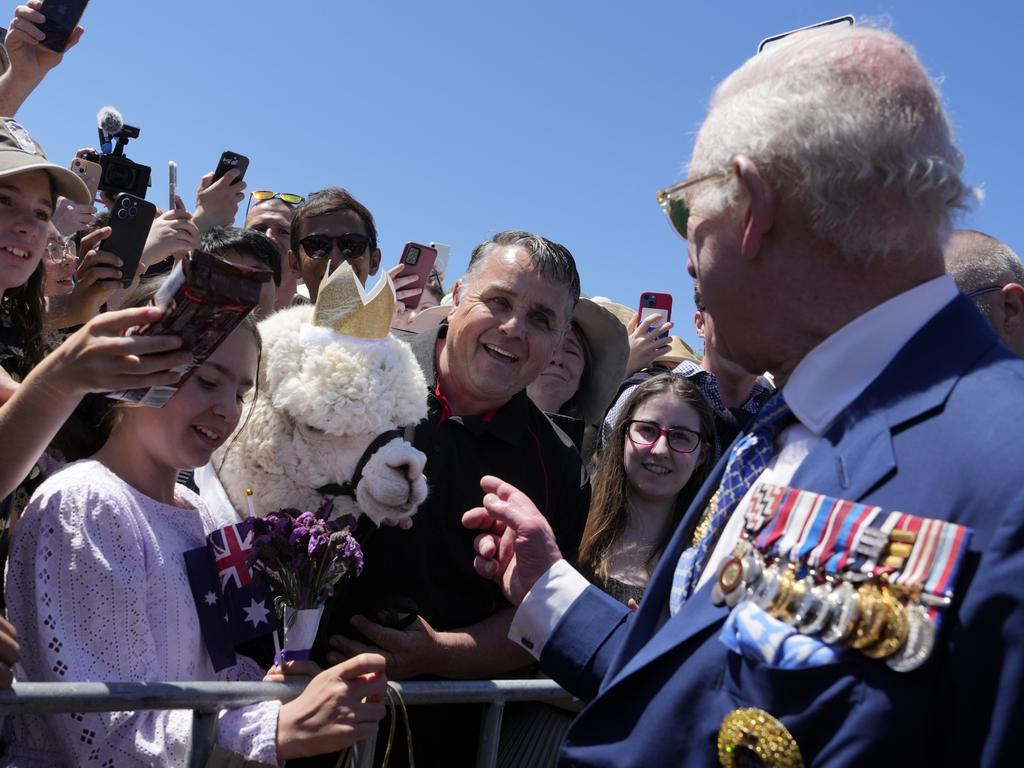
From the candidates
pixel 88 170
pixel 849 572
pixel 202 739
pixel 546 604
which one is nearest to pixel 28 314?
pixel 88 170

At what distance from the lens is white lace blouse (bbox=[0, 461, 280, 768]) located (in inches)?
89.1

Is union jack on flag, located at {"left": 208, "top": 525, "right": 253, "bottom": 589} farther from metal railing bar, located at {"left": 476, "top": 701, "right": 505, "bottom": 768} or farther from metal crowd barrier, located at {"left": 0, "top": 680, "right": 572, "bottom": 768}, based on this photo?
metal railing bar, located at {"left": 476, "top": 701, "right": 505, "bottom": 768}

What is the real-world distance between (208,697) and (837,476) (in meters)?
1.47

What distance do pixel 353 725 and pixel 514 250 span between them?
1.77 meters

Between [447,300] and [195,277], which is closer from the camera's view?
[195,277]

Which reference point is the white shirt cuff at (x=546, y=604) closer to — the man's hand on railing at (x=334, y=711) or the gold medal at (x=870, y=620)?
the man's hand on railing at (x=334, y=711)

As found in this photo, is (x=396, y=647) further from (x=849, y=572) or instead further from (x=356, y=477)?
(x=849, y=572)

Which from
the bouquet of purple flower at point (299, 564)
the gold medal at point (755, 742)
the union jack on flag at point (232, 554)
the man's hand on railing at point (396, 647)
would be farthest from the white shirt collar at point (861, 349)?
the man's hand on railing at point (396, 647)

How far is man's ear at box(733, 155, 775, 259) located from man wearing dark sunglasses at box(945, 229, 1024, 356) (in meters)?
2.18

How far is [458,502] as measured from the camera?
3334mm

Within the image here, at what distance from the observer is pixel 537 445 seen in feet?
11.9

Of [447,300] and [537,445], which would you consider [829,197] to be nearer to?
[537,445]

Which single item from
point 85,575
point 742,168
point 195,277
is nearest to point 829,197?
point 742,168

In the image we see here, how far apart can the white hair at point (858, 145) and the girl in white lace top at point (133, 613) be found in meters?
1.48
